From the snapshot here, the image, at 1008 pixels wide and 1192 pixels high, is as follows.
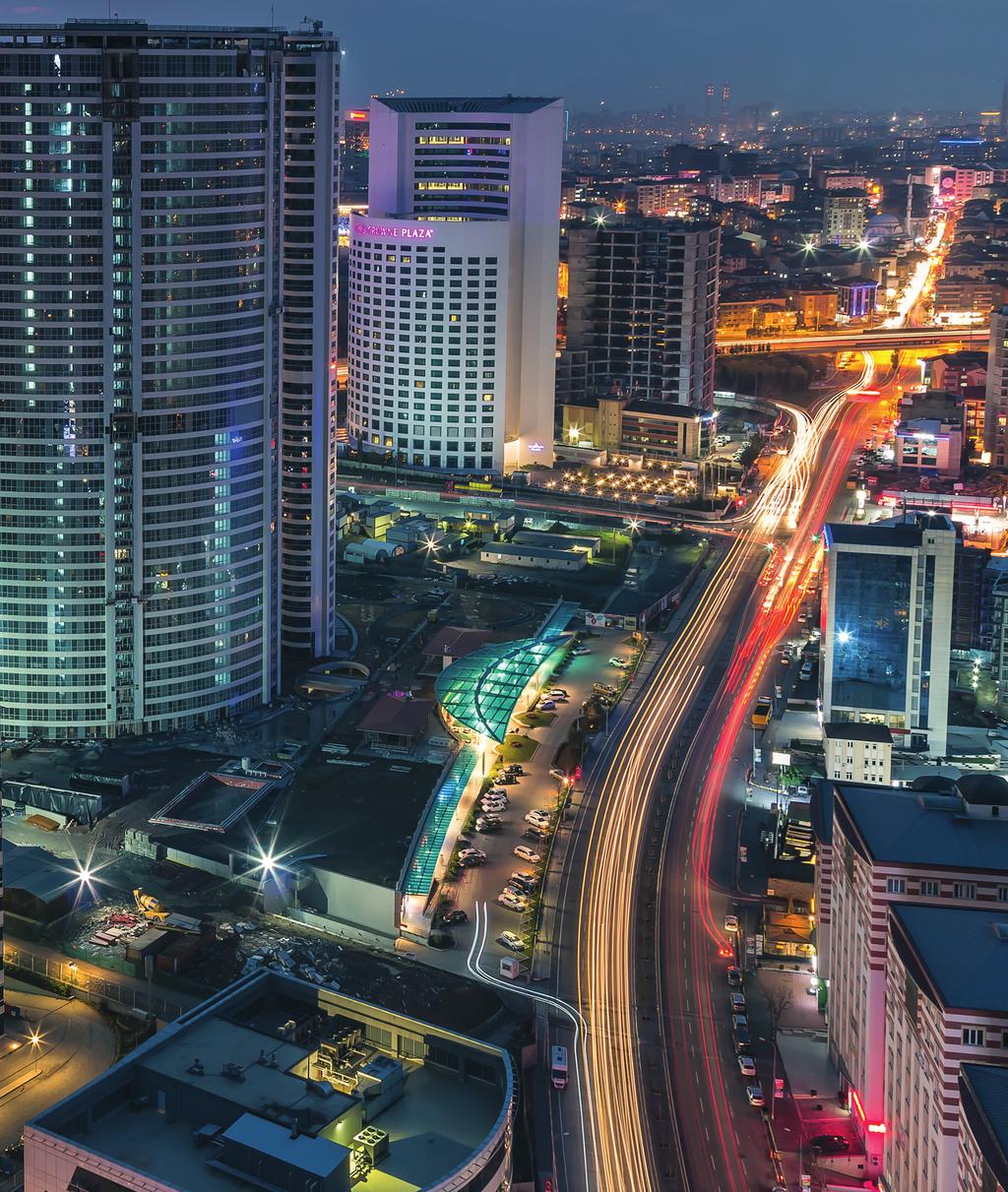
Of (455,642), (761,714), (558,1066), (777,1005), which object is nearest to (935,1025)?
(558,1066)

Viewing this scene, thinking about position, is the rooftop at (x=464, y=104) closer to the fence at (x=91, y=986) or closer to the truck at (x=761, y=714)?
the truck at (x=761, y=714)

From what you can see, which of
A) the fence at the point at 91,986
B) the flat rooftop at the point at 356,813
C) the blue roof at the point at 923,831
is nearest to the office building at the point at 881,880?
the blue roof at the point at 923,831

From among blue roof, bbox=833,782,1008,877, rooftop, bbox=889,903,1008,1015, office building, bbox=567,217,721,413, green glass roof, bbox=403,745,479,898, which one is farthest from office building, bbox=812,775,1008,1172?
office building, bbox=567,217,721,413

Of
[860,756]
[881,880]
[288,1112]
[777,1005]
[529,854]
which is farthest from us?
[860,756]

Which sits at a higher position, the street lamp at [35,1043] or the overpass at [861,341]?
the overpass at [861,341]

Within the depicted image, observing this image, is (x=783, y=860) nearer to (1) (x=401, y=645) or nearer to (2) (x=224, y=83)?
(1) (x=401, y=645)

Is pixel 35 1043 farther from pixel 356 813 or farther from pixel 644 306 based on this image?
A: pixel 644 306
